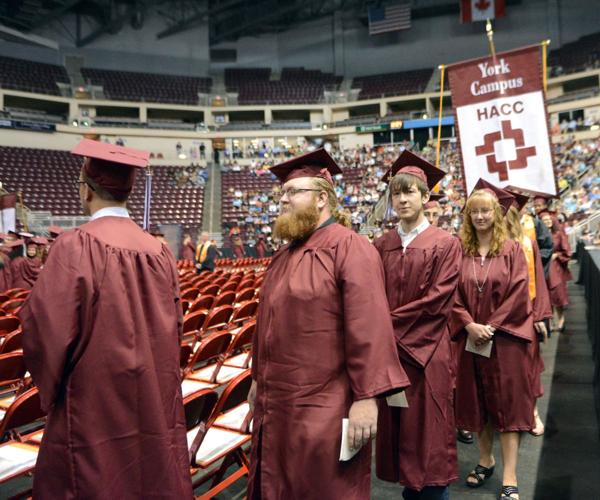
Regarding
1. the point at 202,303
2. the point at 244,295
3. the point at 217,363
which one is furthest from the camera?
the point at 244,295

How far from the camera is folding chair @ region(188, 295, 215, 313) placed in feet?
19.9

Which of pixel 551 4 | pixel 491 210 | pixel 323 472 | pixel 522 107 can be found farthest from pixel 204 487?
pixel 551 4

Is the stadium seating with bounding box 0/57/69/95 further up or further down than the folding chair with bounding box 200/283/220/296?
further up

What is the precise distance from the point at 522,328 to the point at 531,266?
37.5 inches

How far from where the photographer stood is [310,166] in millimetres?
2039

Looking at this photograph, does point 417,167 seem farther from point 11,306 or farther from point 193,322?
point 11,306

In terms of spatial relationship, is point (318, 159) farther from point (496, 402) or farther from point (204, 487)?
point (204, 487)

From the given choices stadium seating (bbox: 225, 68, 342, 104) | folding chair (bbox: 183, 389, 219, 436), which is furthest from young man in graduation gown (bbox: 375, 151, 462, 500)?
stadium seating (bbox: 225, 68, 342, 104)

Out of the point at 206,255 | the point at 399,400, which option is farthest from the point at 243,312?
the point at 206,255

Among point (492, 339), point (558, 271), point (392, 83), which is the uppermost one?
point (392, 83)

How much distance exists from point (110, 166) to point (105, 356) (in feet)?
2.34

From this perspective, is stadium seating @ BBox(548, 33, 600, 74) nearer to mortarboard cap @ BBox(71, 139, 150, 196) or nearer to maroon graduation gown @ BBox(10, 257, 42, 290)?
maroon graduation gown @ BBox(10, 257, 42, 290)

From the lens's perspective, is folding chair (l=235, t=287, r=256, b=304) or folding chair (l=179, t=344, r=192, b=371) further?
folding chair (l=235, t=287, r=256, b=304)

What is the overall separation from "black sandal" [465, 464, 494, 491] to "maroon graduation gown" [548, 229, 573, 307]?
166 inches
